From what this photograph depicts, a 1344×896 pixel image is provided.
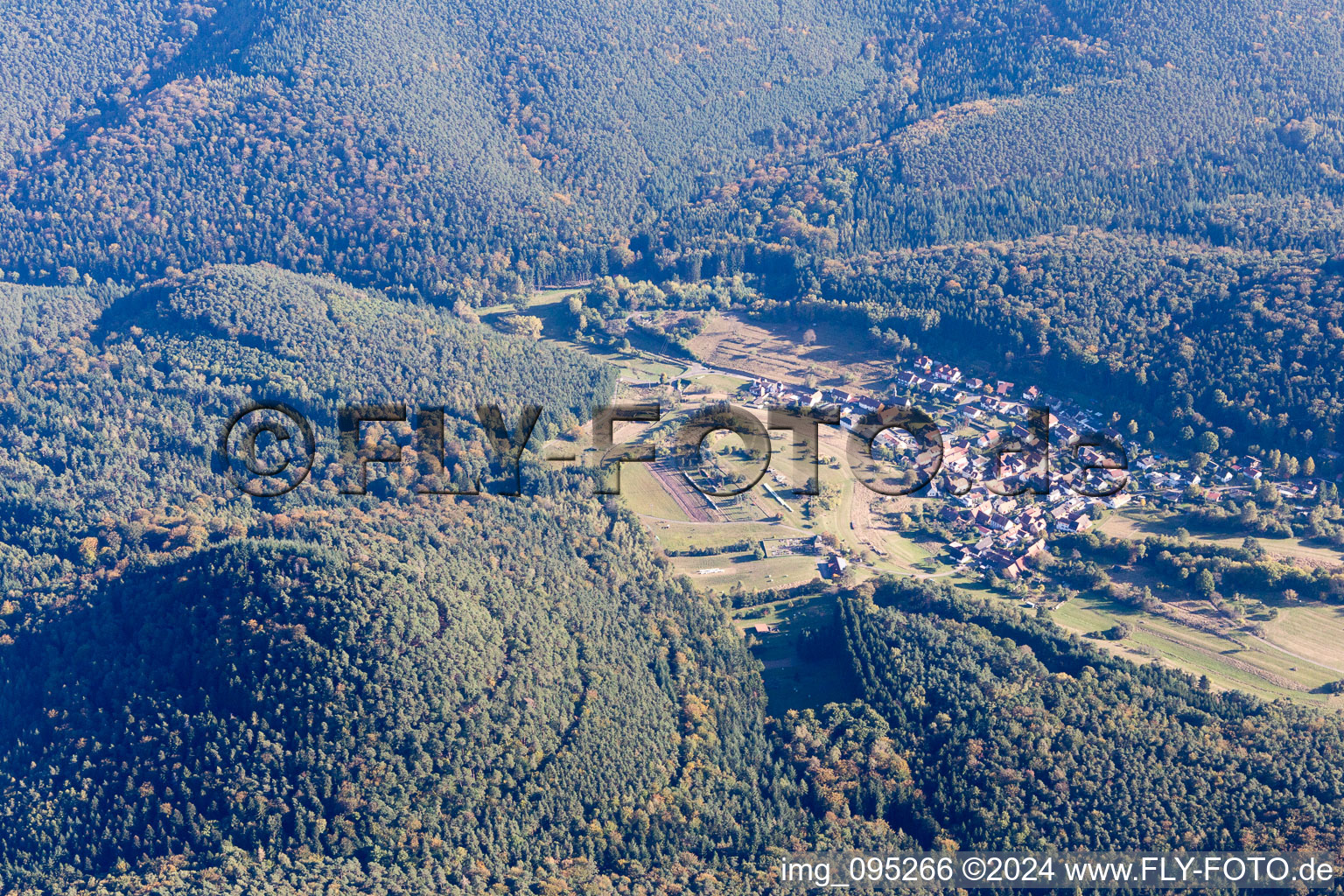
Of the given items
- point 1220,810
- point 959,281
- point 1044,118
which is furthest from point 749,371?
point 1220,810

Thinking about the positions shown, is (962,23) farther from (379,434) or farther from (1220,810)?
(1220,810)

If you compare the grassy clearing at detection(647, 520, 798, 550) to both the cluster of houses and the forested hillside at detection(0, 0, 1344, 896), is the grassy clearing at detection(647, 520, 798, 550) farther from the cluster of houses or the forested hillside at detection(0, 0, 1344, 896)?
the cluster of houses

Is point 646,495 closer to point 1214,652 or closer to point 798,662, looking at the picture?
point 798,662

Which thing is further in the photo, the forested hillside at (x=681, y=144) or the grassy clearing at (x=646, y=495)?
the forested hillside at (x=681, y=144)

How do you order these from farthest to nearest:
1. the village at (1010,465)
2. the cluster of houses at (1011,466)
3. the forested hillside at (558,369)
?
the village at (1010,465) < the cluster of houses at (1011,466) < the forested hillside at (558,369)

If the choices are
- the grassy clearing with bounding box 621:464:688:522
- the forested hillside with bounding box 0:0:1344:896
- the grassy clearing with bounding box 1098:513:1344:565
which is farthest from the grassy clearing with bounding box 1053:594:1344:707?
the grassy clearing with bounding box 621:464:688:522

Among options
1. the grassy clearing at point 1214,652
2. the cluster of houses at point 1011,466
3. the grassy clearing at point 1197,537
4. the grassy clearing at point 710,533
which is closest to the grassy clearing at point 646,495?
the grassy clearing at point 710,533

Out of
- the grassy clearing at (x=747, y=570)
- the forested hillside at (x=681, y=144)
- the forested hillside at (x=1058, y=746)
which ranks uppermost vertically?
the forested hillside at (x=681, y=144)

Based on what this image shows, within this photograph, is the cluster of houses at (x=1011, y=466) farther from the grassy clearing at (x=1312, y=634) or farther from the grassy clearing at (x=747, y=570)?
the grassy clearing at (x=1312, y=634)

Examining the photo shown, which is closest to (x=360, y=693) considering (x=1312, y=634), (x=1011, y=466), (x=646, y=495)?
(x=646, y=495)

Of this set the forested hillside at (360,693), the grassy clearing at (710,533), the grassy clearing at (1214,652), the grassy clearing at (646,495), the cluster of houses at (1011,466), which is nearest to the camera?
the forested hillside at (360,693)

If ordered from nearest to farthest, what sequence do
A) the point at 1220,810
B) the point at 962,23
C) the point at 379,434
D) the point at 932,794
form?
the point at 1220,810 → the point at 932,794 → the point at 379,434 → the point at 962,23
